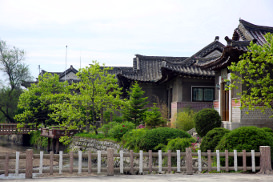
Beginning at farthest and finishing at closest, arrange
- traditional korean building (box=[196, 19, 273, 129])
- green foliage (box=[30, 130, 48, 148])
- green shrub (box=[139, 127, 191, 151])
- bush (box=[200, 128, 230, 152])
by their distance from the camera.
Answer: green foliage (box=[30, 130, 48, 148]) → traditional korean building (box=[196, 19, 273, 129]) → green shrub (box=[139, 127, 191, 151]) → bush (box=[200, 128, 230, 152])

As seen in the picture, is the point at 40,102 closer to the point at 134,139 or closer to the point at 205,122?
the point at 134,139

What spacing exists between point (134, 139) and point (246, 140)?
23.1ft

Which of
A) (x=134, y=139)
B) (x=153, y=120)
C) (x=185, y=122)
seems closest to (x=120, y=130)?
(x=153, y=120)

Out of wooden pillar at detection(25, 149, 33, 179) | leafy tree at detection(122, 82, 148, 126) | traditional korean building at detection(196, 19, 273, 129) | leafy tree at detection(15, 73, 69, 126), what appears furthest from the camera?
leafy tree at detection(15, 73, 69, 126)

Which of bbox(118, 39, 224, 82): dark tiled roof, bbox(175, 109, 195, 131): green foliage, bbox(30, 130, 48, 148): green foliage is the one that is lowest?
bbox(30, 130, 48, 148): green foliage

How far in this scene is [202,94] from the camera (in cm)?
2723

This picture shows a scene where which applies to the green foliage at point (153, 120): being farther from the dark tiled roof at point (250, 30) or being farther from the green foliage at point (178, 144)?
the green foliage at point (178, 144)

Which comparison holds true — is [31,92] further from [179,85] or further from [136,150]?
[136,150]

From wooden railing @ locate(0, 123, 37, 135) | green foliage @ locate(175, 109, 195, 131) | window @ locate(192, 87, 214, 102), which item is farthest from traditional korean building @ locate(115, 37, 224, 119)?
wooden railing @ locate(0, 123, 37, 135)

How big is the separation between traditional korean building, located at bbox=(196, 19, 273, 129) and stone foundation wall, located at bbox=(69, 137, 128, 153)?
22.4ft

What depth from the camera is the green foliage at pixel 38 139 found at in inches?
1407

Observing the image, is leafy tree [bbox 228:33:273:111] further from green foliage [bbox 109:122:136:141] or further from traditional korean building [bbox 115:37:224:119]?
green foliage [bbox 109:122:136:141]

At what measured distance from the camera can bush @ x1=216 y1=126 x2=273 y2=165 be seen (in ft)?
41.7

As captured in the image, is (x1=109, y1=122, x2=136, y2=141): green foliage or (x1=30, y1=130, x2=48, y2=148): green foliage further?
(x1=30, y1=130, x2=48, y2=148): green foliage
